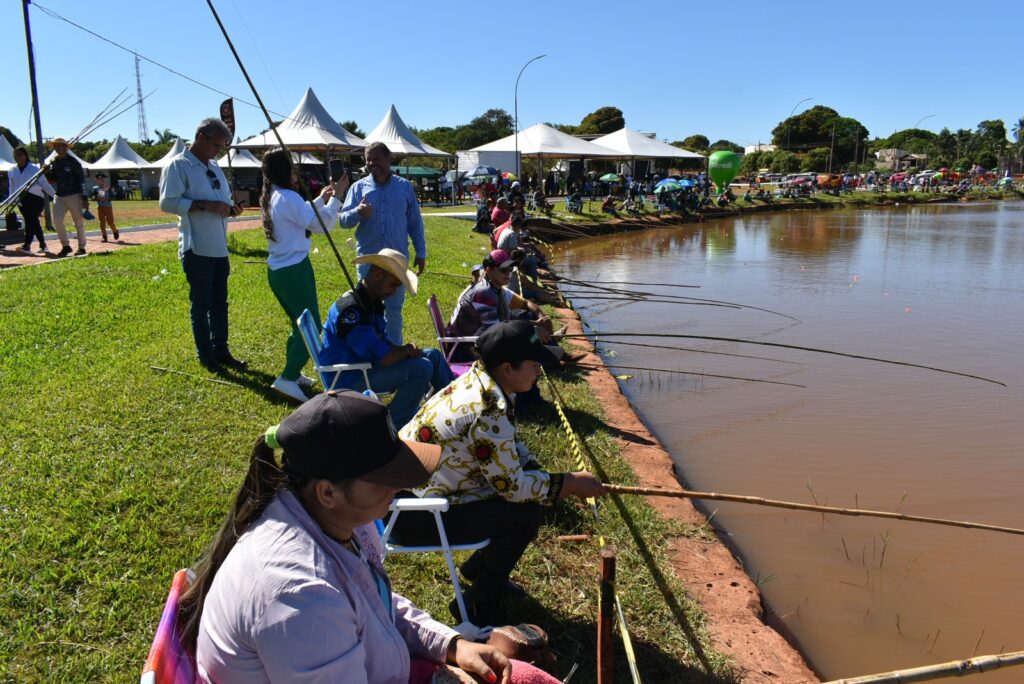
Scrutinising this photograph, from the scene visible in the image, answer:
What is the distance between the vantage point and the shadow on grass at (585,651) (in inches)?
109

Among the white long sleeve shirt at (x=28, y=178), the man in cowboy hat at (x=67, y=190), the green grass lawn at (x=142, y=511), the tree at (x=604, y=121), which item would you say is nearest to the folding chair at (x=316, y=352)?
the green grass lawn at (x=142, y=511)

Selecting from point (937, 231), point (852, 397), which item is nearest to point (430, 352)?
point (852, 397)

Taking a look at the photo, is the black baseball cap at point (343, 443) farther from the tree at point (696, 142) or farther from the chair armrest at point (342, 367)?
the tree at point (696, 142)

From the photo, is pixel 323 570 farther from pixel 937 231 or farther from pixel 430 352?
pixel 937 231

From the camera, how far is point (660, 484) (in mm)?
4508

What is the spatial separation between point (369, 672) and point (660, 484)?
10.1 ft

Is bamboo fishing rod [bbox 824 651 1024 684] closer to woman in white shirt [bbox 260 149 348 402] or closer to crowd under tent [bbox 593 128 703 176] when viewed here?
A: woman in white shirt [bbox 260 149 348 402]

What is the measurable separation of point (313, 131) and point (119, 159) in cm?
1411

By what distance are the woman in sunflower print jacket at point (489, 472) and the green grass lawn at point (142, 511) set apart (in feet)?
1.17

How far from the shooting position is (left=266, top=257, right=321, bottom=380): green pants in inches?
196

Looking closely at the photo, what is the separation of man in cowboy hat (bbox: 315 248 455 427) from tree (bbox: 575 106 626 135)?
68.4 meters

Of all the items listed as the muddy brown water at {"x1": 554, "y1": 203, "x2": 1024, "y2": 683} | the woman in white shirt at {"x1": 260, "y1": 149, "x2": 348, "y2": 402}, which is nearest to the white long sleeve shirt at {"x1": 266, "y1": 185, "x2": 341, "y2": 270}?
the woman in white shirt at {"x1": 260, "y1": 149, "x2": 348, "y2": 402}

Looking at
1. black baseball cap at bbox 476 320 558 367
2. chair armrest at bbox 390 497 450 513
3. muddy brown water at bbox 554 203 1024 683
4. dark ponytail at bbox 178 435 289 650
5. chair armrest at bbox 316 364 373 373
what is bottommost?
muddy brown water at bbox 554 203 1024 683

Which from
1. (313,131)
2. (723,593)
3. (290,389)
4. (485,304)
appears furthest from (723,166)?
(723,593)
